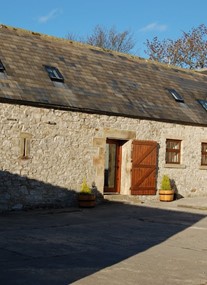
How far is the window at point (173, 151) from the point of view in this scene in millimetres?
18661

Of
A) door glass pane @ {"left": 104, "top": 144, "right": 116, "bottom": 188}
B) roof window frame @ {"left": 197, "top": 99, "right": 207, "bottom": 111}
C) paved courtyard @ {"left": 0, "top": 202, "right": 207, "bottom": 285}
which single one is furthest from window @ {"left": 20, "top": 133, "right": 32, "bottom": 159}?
roof window frame @ {"left": 197, "top": 99, "right": 207, "bottom": 111}

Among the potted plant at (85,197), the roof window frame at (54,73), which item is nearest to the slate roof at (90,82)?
the roof window frame at (54,73)

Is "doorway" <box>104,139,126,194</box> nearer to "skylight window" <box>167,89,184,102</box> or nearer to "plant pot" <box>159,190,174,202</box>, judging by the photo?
"plant pot" <box>159,190,174,202</box>

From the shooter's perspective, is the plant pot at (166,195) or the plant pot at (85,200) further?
the plant pot at (166,195)

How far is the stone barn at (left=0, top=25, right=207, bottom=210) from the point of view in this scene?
1425 centimetres

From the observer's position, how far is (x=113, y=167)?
17.4 metres

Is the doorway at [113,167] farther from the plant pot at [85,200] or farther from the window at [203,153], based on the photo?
the window at [203,153]

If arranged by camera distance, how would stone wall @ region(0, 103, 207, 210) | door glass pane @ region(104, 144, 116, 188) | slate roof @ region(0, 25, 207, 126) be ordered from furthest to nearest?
door glass pane @ region(104, 144, 116, 188) → slate roof @ region(0, 25, 207, 126) → stone wall @ region(0, 103, 207, 210)

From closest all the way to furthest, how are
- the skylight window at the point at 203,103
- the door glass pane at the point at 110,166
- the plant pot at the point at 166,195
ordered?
1. the door glass pane at the point at 110,166
2. the plant pot at the point at 166,195
3. the skylight window at the point at 203,103

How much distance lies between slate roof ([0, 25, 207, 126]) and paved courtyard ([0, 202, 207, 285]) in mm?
3645

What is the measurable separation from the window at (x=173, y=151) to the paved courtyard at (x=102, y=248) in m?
4.54

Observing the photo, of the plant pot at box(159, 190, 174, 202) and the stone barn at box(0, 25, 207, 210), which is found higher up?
the stone barn at box(0, 25, 207, 210)

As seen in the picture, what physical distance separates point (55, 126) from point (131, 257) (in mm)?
7751

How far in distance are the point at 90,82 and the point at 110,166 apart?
3.06m
